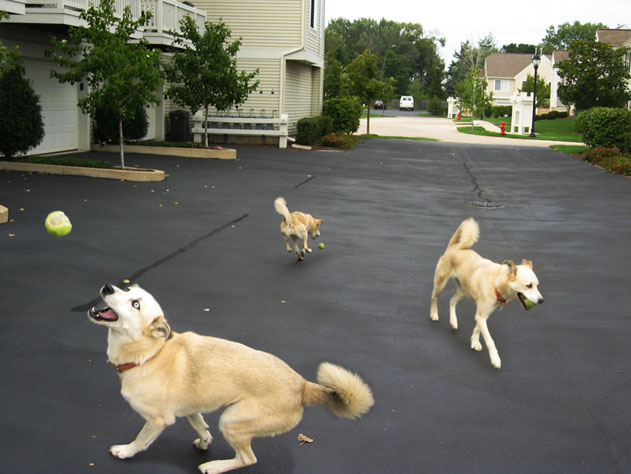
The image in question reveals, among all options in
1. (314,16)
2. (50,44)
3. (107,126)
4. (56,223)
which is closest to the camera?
(56,223)

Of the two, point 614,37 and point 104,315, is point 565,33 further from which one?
point 104,315

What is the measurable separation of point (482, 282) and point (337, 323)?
1.62 metres

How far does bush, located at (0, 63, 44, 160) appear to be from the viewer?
16188 millimetres

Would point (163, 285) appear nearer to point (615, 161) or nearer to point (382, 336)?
point (382, 336)

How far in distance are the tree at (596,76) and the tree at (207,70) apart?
28.0 meters

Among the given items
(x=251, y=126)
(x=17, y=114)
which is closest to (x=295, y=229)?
(x=17, y=114)

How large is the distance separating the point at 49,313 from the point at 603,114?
25849 mm

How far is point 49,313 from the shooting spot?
6867mm

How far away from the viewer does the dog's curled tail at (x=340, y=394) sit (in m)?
3.99

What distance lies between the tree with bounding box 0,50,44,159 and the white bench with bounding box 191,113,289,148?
11.1 m

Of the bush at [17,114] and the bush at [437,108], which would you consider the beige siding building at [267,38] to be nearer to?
the bush at [17,114]

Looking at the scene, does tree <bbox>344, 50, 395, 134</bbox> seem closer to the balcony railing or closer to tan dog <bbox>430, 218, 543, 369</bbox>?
the balcony railing

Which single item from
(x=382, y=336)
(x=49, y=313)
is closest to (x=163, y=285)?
(x=49, y=313)

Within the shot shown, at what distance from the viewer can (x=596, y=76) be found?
4306 cm
